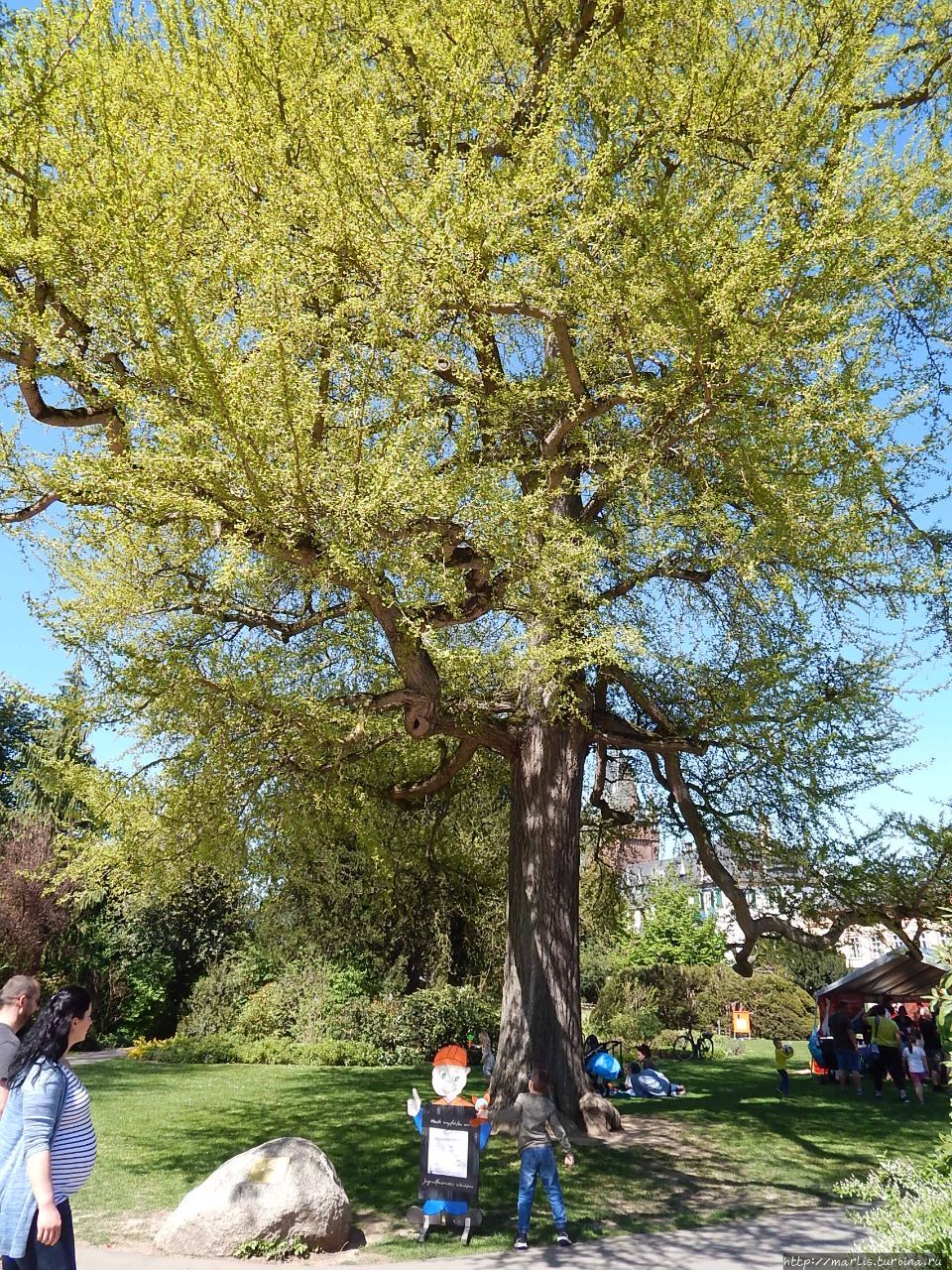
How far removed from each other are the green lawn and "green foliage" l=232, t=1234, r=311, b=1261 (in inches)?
24.9

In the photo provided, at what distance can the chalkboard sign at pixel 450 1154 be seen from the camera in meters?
7.50

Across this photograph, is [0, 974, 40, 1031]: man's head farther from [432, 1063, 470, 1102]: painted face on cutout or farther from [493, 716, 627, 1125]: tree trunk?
[493, 716, 627, 1125]: tree trunk

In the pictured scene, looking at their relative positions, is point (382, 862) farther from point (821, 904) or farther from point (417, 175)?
point (417, 175)

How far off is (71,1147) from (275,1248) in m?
3.78

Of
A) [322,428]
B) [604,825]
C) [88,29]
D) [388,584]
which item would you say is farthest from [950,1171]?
[88,29]

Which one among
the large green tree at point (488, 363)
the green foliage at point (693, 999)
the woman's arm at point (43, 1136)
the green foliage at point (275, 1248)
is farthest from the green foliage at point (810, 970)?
the woman's arm at point (43, 1136)

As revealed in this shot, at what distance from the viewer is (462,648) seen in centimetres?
1042

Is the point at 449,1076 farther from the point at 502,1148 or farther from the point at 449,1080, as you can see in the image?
the point at 502,1148

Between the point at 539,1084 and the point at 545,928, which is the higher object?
the point at 545,928

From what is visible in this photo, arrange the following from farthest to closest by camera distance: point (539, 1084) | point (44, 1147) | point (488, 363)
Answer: point (488, 363)
point (539, 1084)
point (44, 1147)

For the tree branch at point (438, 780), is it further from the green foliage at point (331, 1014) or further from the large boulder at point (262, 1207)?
the green foliage at point (331, 1014)

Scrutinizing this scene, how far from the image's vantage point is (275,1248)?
6980 millimetres

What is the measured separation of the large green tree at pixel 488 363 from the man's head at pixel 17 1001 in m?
3.90

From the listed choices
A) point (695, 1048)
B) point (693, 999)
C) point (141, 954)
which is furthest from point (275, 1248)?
point (693, 999)
